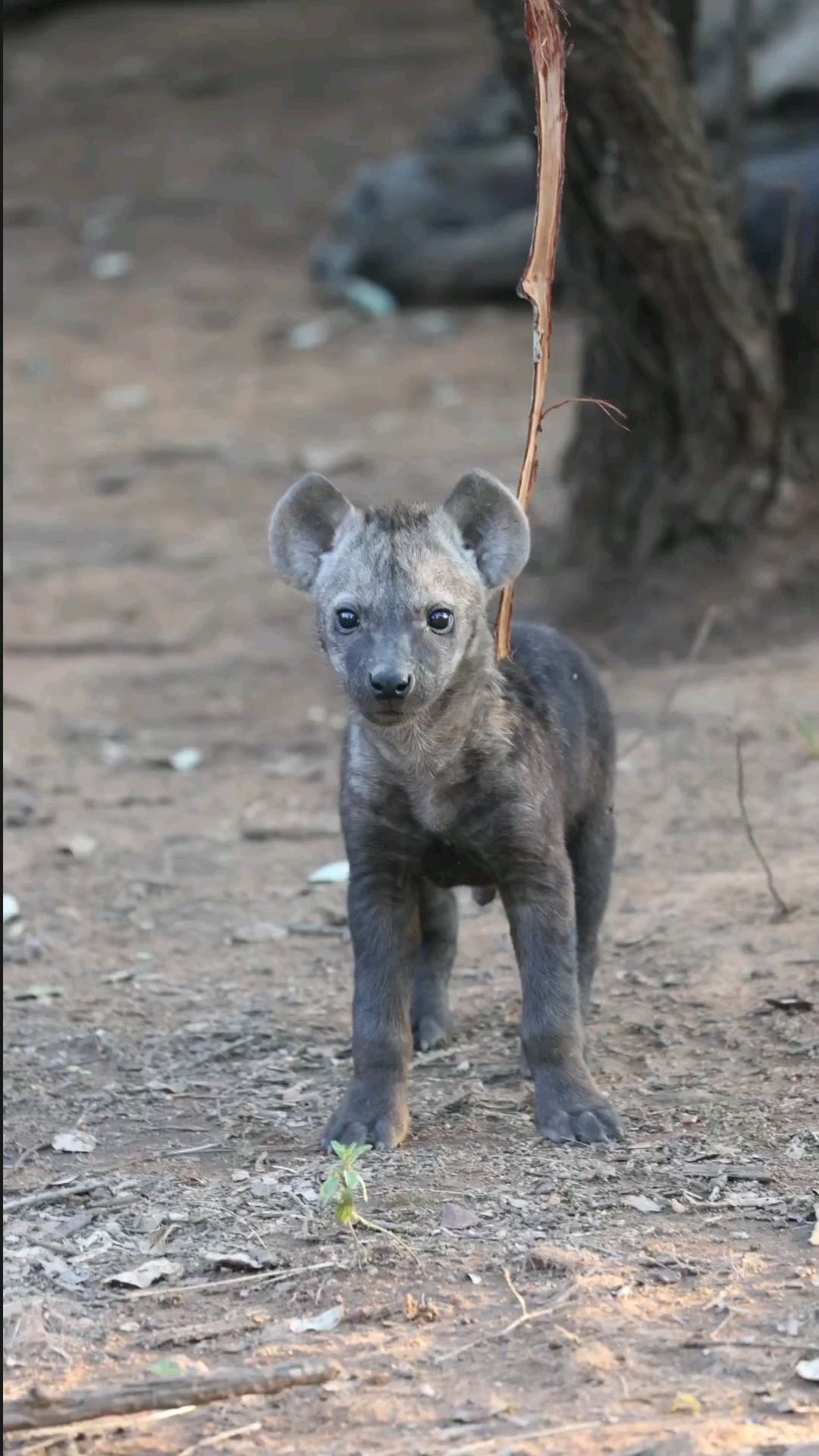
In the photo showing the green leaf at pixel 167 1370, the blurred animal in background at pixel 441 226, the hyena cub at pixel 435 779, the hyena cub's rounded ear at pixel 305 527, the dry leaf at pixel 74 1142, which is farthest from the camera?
the blurred animal in background at pixel 441 226

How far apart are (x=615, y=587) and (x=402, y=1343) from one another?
19.5 ft

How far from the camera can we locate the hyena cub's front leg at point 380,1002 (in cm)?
485

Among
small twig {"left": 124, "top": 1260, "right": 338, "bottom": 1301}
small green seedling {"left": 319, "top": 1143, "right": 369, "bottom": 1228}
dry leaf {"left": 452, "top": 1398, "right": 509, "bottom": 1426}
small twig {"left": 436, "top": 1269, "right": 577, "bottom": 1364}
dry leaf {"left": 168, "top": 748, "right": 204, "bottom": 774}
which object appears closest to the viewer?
dry leaf {"left": 452, "top": 1398, "right": 509, "bottom": 1426}

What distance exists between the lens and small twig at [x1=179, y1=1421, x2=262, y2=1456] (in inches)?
135

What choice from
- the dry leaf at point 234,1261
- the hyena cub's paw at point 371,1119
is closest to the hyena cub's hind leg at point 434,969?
the hyena cub's paw at point 371,1119

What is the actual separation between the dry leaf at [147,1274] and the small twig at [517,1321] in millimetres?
702

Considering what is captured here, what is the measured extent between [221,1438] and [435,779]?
188 cm

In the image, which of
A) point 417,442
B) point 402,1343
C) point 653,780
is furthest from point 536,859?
point 417,442

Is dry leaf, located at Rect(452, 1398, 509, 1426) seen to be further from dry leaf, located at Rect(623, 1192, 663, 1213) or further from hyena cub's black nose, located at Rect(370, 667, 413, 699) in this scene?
hyena cub's black nose, located at Rect(370, 667, 413, 699)

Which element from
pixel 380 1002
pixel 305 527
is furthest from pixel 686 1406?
pixel 305 527

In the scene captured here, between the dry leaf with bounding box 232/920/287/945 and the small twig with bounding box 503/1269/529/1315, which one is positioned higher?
the small twig with bounding box 503/1269/529/1315

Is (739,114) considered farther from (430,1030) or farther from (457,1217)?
(457,1217)

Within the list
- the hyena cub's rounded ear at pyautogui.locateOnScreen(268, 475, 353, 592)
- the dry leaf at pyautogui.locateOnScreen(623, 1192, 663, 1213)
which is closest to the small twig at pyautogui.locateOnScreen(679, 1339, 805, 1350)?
the dry leaf at pyautogui.locateOnScreen(623, 1192, 663, 1213)

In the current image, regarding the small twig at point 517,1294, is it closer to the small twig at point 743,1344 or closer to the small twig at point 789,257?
the small twig at point 743,1344
